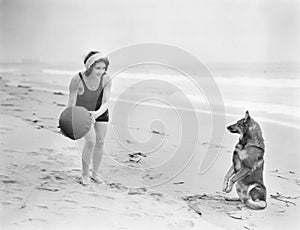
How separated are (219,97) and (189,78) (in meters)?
0.14

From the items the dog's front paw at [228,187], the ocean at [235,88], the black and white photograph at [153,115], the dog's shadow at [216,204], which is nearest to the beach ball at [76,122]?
the black and white photograph at [153,115]

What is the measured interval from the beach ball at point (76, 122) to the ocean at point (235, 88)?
0.14 meters

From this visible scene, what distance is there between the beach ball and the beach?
0.16 ft

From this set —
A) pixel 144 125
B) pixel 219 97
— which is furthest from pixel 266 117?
pixel 144 125

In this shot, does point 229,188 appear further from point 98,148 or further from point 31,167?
point 31,167

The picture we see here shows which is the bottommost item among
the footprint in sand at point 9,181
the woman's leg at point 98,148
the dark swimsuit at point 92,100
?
the footprint in sand at point 9,181

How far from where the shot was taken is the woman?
176cm

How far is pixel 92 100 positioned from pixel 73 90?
0.10 m

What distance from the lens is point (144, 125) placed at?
1814 millimetres

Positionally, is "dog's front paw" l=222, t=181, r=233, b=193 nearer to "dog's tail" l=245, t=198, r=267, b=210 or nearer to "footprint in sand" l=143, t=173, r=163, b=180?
"dog's tail" l=245, t=198, r=267, b=210

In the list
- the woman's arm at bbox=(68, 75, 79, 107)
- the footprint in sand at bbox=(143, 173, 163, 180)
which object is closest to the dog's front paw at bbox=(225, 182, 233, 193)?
the footprint in sand at bbox=(143, 173, 163, 180)

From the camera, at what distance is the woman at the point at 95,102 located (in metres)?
1.76

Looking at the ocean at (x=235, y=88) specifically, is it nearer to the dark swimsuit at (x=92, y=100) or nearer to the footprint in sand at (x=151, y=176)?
the dark swimsuit at (x=92, y=100)

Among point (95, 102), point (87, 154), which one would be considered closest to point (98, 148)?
point (87, 154)
